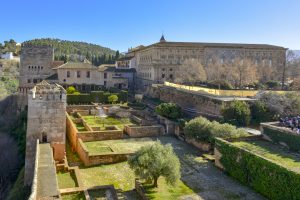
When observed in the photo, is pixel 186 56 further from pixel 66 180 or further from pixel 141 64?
pixel 66 180

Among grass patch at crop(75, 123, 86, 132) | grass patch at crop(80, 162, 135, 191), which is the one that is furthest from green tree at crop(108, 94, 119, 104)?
grass patch at crop(80, 162, 135, 191)

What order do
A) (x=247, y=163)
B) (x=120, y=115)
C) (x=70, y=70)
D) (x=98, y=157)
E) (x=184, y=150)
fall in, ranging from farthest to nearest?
1. (x=70, y=70)
2. (x=120, y=115)
3. (x=184, y=150)
4. (x=98, y=157)
5. (x=247, y=163)


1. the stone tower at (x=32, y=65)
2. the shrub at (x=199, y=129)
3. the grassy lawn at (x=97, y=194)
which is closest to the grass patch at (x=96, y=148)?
the shrub at (x=199, y=129)

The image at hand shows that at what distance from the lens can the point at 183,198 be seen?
13.0 meters

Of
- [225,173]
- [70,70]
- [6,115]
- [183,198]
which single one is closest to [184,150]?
[225,173]

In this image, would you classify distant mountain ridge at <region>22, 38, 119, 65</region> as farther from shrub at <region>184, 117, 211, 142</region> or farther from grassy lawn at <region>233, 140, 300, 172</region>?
grassy lawn at <region>233, 140, 300, 172</region>

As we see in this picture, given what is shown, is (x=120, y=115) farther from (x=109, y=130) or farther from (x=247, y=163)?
(x=247, y=163)

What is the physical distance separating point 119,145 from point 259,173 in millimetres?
9551

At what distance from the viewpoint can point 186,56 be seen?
53156mm

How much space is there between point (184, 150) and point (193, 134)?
3.73ft

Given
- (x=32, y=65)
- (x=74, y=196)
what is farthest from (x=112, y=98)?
(x=74, y=196)

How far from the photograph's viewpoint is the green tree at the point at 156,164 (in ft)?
43.7

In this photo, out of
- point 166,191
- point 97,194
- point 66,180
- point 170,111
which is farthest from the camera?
point 170,111

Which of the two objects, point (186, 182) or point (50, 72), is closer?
point (186, 182)
